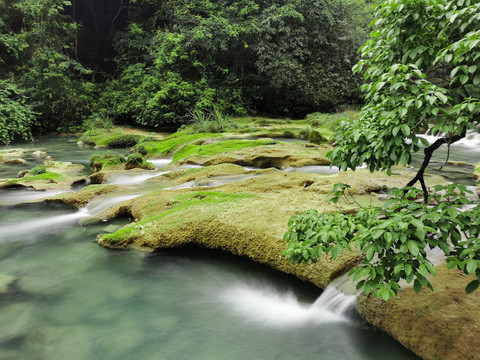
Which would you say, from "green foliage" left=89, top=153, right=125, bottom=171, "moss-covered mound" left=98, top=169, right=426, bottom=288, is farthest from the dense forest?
"moss-covered mound" left=98, top=169, right=426, bottom=288

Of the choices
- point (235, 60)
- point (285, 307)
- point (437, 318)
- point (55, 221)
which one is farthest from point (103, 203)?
point (235, 60)

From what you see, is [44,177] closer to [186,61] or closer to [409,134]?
[409,134]

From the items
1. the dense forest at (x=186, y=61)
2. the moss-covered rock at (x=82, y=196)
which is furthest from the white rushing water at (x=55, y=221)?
the dense forest at (x=186, y=61)

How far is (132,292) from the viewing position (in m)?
3.76

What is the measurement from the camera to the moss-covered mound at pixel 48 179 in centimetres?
833

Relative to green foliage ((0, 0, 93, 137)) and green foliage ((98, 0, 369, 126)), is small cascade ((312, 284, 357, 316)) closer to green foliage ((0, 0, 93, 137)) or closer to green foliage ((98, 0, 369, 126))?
green foliage ((98, 0, 369, 126))

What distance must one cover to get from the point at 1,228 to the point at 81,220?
1.39m

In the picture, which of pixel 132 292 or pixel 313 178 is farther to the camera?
pixel 313 178

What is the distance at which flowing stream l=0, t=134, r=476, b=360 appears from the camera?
2873 millimetres

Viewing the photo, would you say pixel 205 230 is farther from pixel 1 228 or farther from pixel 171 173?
pixel 171 173

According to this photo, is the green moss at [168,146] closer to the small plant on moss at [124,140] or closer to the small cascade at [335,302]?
the small plant on moss at [124,140]

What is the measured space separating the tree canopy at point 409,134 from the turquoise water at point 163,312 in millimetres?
1267

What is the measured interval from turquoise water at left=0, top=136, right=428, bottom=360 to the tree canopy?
1.27 meters

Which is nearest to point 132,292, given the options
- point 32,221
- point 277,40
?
point 32,221
